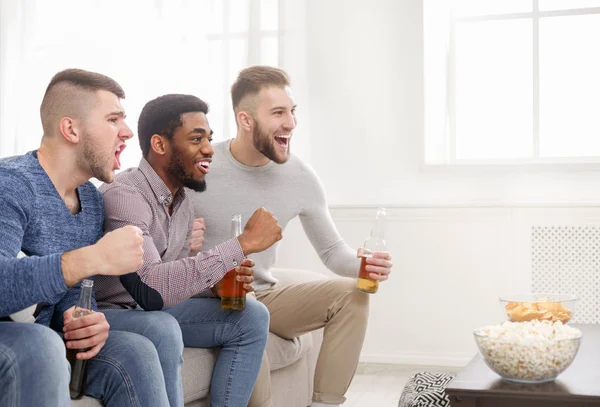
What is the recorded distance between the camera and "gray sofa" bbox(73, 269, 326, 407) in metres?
2.18

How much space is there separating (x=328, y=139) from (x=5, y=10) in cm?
195

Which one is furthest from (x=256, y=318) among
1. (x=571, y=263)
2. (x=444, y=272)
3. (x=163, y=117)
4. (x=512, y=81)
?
(x=512, y=81)

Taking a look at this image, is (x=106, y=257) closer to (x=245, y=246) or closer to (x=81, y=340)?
(x=81, y=340)

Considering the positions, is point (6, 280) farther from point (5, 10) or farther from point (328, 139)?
point (5, 10)

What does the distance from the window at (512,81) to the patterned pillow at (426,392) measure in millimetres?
1669

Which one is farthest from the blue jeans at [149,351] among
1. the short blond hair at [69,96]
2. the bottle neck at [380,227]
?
the bottle neck at [380,227]

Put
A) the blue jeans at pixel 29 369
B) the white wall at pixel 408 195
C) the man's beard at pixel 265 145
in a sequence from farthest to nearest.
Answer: the white wall at pixel 408 195
the man's beard at pixel 265 145
the blue jeans at pixel 29 369

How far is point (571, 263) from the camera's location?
3.77 meters

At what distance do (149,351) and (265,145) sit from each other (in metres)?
1.15

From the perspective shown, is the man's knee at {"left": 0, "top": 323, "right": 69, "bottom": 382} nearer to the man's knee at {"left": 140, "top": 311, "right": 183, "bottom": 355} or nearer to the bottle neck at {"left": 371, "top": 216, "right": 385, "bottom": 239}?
the man's knee at {"left": 140, "top": 311, "right": 183, "bottom": 355}

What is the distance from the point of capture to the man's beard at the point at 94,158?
1.97 m

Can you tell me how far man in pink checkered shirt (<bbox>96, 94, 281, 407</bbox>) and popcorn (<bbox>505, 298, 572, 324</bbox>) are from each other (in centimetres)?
68

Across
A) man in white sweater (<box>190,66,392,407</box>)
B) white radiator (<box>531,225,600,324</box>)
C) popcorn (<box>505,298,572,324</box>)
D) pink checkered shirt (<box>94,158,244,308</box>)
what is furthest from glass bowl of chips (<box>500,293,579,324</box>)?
white radiator (<box>531,225,600,324</box>)

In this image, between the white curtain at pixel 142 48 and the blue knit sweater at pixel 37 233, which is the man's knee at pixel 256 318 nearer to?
the blue knit sweater at pixel 37 233
